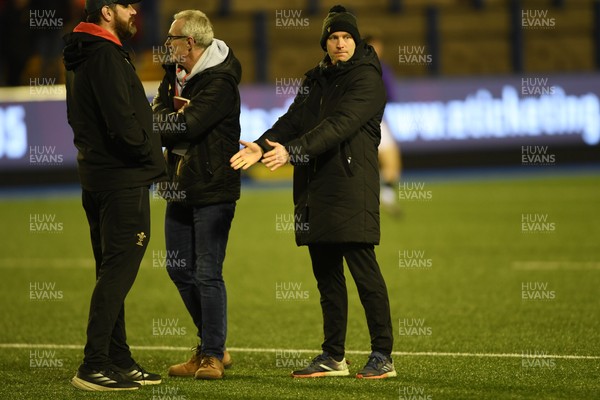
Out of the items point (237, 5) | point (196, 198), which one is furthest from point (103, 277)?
point (237, 5)

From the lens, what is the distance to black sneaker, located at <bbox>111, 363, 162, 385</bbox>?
22.2 feet

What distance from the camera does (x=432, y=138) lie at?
19547 mm

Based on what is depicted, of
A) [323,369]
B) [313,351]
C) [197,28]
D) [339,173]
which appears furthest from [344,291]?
[197,28]

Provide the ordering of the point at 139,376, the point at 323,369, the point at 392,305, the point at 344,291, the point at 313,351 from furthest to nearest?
the point at 392,305 < the point at 313,351 < the point at 344,291 < the point at 323,369 < the point at 139,376

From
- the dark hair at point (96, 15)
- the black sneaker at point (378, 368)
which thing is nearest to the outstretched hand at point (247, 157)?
the dark hair at point (96, 15)

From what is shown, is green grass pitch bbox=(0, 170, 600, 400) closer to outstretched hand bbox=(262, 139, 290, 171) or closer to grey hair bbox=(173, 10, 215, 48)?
outstretched hand bbox=(262, 139, 290, 171)

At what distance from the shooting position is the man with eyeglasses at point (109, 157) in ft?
21.0

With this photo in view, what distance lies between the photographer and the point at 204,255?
6.91 meters

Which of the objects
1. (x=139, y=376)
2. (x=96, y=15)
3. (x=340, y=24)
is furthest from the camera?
(x=139, y=376)

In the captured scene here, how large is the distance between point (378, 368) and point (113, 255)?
1632 millimetres

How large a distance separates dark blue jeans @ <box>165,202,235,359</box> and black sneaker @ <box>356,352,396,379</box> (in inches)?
33.8

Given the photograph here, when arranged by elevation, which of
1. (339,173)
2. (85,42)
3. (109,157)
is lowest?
(339,173)

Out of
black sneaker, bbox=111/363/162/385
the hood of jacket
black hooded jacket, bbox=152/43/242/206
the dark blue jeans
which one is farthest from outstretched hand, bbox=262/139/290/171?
black sneaker, bbox=111/363/162/385

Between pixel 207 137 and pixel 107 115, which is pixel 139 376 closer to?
pixel 207 137
